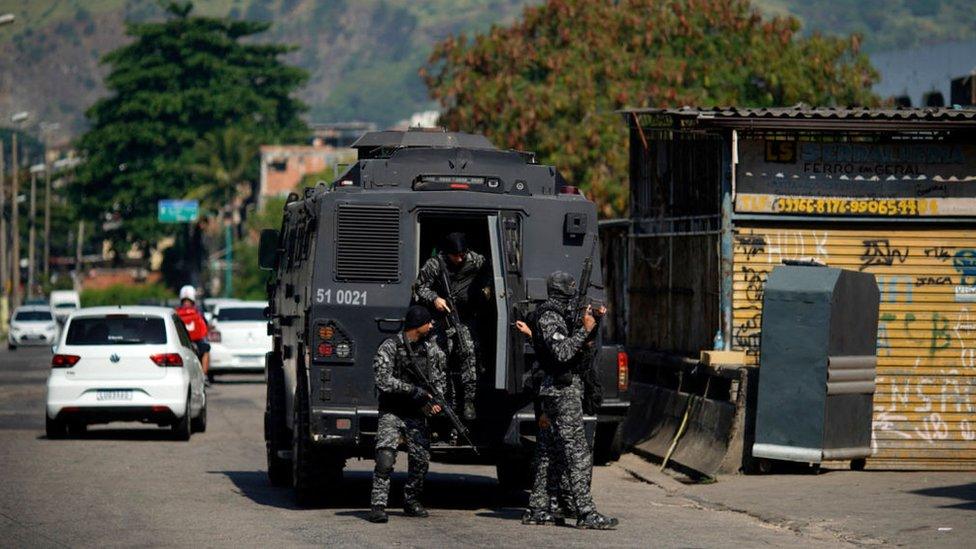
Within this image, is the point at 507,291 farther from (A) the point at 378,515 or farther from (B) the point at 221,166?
(B) the point at 221,166

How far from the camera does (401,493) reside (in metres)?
15.6

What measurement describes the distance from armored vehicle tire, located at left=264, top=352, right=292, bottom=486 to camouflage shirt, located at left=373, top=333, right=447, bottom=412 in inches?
117

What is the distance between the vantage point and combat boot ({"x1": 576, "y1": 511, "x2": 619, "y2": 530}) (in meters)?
12.8

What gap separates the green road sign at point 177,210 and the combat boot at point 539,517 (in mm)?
78652

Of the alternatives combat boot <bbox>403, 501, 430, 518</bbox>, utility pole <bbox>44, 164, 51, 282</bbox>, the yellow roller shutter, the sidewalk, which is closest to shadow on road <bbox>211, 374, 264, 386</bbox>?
the sidewalk

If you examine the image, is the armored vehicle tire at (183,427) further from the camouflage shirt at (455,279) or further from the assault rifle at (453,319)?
the assault rifle at (453,319)

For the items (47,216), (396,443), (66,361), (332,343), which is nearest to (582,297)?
(396,443)

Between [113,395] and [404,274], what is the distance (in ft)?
27.0

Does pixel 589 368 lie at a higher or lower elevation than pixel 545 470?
higher

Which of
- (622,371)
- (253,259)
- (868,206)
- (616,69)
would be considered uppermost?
(616,69)

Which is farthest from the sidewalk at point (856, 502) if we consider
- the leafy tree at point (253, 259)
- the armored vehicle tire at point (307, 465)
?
the leafy tree at point (253, 259)

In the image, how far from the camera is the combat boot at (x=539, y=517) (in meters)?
13.1

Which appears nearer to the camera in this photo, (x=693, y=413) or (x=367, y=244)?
(x=367, y=244)

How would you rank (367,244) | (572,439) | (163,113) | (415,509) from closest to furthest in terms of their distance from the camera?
(572,439)
(415,509)
(367,244)
(163,113)
